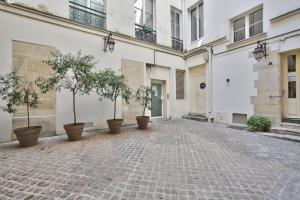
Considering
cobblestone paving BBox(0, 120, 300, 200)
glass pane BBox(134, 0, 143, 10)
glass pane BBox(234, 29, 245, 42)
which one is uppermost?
glass pane BBox(134, 0, 143, 10)

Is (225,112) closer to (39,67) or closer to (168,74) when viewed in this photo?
(168,74)

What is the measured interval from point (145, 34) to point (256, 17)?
15.5 feet

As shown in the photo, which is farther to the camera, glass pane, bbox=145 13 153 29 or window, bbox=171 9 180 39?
window, bbox=171 9 180 39

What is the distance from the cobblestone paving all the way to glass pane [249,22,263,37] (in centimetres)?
439

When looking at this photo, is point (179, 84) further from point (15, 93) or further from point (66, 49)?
point (15, 93)

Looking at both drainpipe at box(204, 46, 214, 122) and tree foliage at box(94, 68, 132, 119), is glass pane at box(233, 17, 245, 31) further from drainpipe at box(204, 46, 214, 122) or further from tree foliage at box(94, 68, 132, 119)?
tree foliage at box(94, 68, 132, 119)

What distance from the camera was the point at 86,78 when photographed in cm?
539

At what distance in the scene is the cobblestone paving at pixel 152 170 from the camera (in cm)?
254

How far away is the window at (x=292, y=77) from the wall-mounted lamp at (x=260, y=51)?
2.62 feet

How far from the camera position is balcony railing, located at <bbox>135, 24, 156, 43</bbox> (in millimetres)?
8623

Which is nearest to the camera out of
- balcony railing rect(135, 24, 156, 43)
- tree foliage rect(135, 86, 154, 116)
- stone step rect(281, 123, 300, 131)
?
stone step rect(281, 123, 300, 131)

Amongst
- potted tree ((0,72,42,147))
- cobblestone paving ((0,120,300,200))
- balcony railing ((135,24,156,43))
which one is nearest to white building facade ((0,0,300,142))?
balcony railing ((135,24,156,43))

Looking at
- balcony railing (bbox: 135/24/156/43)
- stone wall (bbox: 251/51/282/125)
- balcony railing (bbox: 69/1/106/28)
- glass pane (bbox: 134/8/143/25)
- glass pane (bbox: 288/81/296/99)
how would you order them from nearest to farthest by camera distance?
glass pane (bbox: 288/81/296/99)
stone wall (bbox: 251/51/282/125)
balcony railing (bbox: 69/1/106/28)
balcony railing (bbox: 135/24/156/43)
glass pane (bbox: 134/8/143/25)

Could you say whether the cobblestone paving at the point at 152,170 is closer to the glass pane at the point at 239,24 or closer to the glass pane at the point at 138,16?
the glass pane at the point at 239,24
